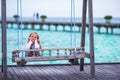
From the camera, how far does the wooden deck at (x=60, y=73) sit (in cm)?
723

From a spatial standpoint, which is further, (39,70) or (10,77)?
(39,70)

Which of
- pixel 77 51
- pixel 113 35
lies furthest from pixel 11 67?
pixel 113 35

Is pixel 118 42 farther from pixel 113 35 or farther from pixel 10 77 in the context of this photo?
pixel 10 77

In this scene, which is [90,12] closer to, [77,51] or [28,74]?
[77,51]

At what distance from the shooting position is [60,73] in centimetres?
788

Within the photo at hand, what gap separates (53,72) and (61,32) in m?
48.7

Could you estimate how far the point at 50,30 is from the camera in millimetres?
56219

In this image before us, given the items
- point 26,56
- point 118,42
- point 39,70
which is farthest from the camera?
point 118,42

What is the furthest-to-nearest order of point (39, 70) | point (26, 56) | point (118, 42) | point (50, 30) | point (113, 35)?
point (50, 30)
point (113, 35)
point (118, 42)
point (39, 70)
point (26, 56)

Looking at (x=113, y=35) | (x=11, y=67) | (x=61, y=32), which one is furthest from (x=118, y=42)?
(x=11, y=67)

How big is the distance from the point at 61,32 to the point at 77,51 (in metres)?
49.4

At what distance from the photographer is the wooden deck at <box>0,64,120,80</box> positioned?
23.7ft

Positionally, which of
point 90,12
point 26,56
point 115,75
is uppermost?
point 90,12

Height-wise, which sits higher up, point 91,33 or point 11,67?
point 91,33
